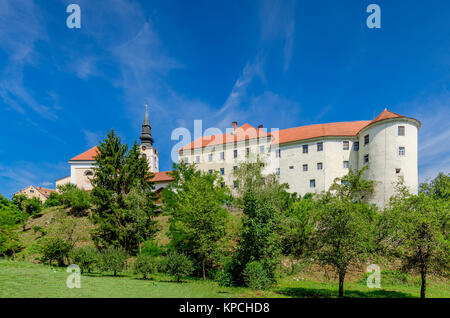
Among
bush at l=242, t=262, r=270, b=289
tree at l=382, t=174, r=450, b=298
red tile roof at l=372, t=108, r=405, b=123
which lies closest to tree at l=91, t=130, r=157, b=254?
bush at l=242, t=262, r=270, b=289

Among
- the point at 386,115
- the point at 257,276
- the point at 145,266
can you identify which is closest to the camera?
the point at 257,276

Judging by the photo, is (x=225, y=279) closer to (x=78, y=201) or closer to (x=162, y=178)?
(x=78, y=201)

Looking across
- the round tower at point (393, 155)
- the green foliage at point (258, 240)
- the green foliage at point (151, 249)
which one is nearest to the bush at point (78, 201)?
the green foliage at point (151, 249)

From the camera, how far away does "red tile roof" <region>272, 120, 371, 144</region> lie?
40.9 m

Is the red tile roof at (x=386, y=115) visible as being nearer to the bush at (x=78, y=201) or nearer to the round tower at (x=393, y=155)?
the round tower at (x=393, y=155)

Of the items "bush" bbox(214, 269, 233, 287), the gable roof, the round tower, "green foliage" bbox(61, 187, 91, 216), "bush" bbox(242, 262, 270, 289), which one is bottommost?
"bush" bbox(214, 269, 233, 287)

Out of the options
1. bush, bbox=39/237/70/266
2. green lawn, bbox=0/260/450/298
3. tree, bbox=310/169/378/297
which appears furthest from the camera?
bush, bbox=39/237/70/266

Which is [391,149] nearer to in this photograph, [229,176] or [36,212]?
[229,176]

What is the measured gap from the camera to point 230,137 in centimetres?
5031

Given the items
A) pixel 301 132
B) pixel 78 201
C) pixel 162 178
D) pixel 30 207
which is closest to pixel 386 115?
pixel 301 132

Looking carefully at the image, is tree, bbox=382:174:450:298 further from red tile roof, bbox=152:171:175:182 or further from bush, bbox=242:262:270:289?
red tile roof, bbox=152:171:175:182

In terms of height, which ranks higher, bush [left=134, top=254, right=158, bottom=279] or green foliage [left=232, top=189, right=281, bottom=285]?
green foliage [left=232, top=189, right=281, bottom=285]

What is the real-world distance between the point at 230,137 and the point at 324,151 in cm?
1884

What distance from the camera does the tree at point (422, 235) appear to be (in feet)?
38.5
